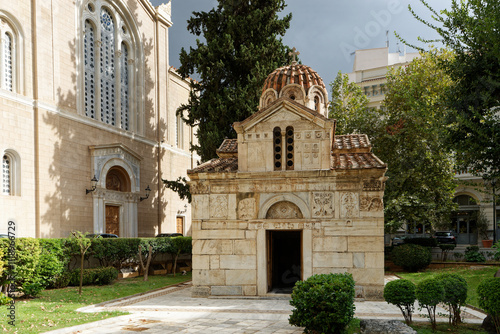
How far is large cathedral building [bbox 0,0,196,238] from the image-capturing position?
68.2 ft

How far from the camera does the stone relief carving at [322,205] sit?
1369 cm

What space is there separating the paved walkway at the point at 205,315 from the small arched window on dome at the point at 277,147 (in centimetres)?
422

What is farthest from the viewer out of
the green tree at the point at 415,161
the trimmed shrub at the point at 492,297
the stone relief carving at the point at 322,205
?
the green tree at the point at 415,161

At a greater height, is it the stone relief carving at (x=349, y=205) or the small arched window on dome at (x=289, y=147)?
the small arched window on dome at (x=289, y=147)

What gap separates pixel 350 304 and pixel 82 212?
18580mm

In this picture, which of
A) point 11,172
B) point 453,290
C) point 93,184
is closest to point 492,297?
point 453,290

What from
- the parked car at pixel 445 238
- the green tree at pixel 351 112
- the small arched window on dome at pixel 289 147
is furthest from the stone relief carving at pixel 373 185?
the parked car at pixel 445 238

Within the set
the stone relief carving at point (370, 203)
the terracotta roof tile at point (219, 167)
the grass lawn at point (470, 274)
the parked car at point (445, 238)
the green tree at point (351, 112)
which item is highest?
the green tree at point (351, 112)

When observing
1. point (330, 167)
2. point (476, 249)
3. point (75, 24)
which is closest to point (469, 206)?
point (476, 249)

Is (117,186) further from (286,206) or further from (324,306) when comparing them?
(324,306)

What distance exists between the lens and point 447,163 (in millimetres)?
23266

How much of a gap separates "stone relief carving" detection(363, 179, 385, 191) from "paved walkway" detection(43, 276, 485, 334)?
338cm

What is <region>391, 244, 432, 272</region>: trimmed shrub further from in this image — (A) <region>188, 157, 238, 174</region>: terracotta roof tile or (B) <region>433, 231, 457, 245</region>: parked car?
(B) <region>433, 231, 457, 245</region>: parked car

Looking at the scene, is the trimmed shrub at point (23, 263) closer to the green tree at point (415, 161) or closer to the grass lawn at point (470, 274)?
the grass lawn at point (470, 274)
